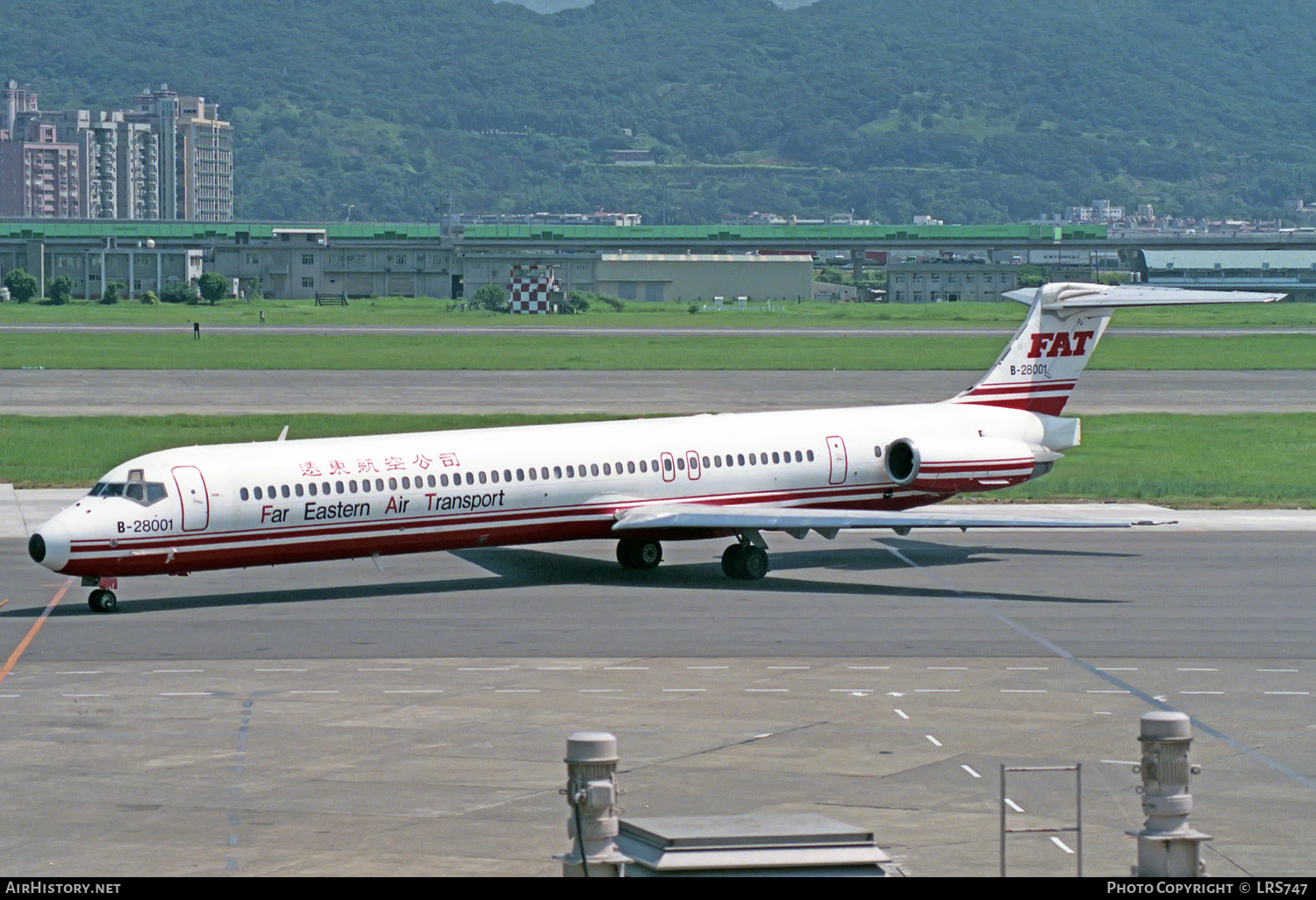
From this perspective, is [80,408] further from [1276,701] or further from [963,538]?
[1276,701]

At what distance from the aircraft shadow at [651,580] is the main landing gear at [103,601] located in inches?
7.8

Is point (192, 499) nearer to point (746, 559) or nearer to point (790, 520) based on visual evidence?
point (746, 559)

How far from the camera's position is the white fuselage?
108ft

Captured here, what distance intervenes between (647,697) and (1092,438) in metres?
42.7

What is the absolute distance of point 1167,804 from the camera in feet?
38.3

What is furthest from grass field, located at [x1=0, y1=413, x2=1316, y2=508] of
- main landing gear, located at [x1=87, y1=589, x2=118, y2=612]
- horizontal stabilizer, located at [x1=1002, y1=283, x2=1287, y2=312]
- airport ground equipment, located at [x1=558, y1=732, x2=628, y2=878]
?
airport ground equipment, located at [x1=558, y1=732, x2=628, y2=878]

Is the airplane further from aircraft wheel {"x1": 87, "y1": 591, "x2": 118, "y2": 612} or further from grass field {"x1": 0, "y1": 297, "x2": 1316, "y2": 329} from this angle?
grass field {"x1": 0, "y1": 297, "x2": 1316, "y2": 329}

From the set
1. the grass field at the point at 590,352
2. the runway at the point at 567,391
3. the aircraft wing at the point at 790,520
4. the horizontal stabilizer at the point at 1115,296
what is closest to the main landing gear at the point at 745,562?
the aircraft wing at the point at 790,520

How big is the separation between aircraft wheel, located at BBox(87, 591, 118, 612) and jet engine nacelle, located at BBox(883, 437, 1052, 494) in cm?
1615

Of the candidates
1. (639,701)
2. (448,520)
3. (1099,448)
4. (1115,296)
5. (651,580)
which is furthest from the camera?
(1099,448)

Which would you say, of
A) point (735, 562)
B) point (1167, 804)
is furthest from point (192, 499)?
point (1167, 804)

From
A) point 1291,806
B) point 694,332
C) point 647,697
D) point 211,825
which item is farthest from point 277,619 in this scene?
point 694,332

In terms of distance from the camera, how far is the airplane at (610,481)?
33219 mm

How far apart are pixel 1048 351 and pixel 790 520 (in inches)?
401
